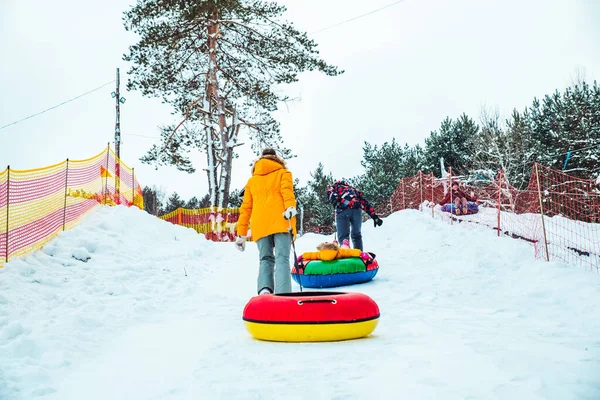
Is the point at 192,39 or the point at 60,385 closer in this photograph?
the point at 60,385

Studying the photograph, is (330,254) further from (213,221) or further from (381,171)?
(381,171)

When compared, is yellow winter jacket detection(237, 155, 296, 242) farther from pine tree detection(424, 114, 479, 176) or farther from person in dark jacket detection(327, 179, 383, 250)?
pine tree detection(424, 114, 479, 176)

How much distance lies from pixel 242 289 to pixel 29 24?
1284 cm

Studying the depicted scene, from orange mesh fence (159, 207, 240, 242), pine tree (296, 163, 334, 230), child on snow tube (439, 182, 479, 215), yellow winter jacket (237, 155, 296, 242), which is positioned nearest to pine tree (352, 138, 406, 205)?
pine tree (296, 163, 334, 230)

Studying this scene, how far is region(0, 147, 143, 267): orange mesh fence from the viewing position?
5824mm

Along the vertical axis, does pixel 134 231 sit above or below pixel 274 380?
above

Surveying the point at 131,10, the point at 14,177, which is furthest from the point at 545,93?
the point at 14,177

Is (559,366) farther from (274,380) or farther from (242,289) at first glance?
(242,289)

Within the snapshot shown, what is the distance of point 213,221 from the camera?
1931 centimetres

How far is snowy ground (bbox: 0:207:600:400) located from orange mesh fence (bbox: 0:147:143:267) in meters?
0.29

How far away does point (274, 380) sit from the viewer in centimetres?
249

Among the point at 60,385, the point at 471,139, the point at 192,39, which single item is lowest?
the point at 60,385

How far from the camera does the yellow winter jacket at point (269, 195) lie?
4.80 meters

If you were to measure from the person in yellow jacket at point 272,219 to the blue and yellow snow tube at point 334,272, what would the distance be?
159 centimetres
